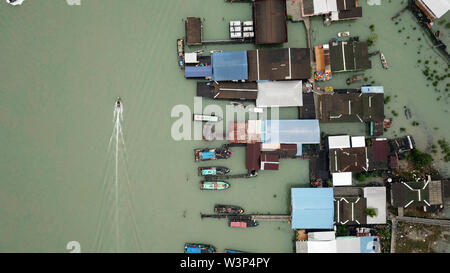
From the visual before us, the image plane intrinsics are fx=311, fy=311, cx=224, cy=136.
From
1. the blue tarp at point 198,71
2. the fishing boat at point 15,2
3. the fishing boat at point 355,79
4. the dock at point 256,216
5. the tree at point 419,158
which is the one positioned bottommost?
the dock at point 256,216

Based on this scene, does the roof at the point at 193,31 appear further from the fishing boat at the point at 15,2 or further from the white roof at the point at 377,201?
the white roof at the point at 377,201

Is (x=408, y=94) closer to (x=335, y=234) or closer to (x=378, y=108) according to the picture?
(x=378, y=108)

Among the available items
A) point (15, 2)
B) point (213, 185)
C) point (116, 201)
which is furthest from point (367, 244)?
point (15, 2)

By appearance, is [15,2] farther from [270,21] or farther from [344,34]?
[344,34]

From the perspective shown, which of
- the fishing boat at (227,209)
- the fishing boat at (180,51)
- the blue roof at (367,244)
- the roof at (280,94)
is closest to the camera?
the blue roof at (367,244)

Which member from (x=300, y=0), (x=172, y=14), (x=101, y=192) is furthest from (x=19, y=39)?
(x=300, y=0)

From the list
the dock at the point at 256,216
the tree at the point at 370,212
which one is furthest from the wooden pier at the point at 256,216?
the tree at the point at 370,212

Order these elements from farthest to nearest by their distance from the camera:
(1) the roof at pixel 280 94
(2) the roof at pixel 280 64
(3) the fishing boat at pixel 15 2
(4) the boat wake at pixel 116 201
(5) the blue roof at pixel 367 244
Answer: (3) the fishing boat at pixel 15 2 < (4) the boat wake at pixel 116 201 < (1) the roof at pixel 280 94 < (5) the blue roof at pixel 367 244 < (2) the roof at pixel 280 64
